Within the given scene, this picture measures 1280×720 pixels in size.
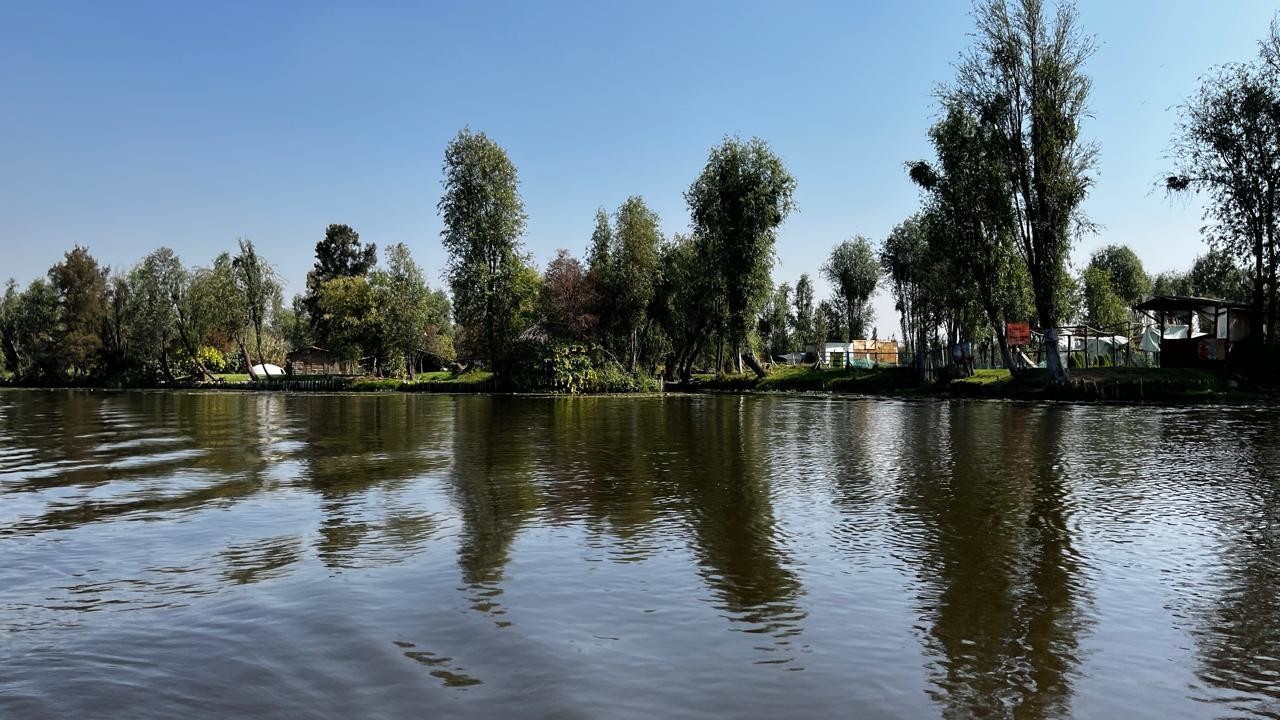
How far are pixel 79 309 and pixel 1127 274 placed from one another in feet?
472

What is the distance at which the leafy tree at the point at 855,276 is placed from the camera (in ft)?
362

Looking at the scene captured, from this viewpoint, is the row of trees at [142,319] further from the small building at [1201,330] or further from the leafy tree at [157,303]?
the small building at [1201,330]

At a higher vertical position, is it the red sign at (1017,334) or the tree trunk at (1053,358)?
the red sign at (1017,334)

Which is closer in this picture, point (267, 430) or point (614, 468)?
point (614, 468)

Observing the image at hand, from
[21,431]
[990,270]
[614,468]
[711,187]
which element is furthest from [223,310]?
[614,468]

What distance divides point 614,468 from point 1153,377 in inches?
1458

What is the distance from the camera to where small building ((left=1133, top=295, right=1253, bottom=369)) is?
46.7 m

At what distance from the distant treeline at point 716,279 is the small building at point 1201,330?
2.06 metres

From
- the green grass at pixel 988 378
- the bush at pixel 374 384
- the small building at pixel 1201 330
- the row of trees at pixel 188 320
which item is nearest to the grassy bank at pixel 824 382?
the green grass at pixel 988 378

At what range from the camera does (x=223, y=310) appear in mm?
91812

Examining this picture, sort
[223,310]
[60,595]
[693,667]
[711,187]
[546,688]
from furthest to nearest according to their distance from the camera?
[223,310]
[711,187]
[60,595]
[693,667]
[546,688]

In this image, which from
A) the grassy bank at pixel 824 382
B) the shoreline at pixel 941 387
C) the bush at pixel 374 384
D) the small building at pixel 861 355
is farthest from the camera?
the bush at pixel 374 384

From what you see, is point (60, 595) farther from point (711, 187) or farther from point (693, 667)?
point (711, 187)

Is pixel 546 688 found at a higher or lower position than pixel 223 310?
lower
